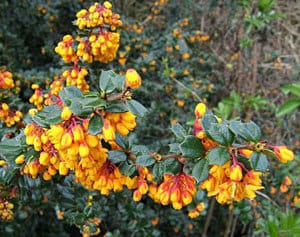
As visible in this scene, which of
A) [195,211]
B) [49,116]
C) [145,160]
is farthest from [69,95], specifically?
[195,211]

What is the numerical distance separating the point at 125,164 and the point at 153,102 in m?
1.92

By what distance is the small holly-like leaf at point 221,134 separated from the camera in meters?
1.26

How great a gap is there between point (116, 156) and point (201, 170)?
1.11ft

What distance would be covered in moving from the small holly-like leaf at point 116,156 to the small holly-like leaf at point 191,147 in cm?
30

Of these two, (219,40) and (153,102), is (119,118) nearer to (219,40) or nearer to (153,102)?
(153,102)

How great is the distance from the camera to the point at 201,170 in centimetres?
131

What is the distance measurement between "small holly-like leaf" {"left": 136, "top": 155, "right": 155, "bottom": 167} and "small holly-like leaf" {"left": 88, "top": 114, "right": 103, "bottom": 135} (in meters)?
0.27

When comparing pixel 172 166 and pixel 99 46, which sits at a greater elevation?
pixel 99 46

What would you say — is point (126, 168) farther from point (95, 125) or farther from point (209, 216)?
point (209, 216)

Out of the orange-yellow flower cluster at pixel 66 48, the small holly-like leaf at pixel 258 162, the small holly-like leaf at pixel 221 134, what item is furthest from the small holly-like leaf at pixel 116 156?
the orange-yellow flower cluster at pixel 66 48

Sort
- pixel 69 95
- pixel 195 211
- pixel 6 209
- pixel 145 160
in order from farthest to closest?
pixel 195 211
pixel 6 209
pixel 145 160
pixel 69 95

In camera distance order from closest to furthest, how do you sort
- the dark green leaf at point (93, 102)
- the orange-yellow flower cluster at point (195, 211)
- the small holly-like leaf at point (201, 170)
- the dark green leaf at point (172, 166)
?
the dark green leaf at point (93, 102) → the small holly-like leaf at point (201, 170) → the dark green leaf at point (172, 166) → the orange-yellow flower cluster at point (195, 211)

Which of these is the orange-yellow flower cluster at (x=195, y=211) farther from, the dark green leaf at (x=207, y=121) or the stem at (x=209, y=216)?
the dark green leaf at (x=207, y=121)

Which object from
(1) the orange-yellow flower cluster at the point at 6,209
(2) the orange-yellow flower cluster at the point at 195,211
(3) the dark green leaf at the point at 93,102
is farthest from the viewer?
(2) the orange-yellow flower cluster at the point at 195,211
